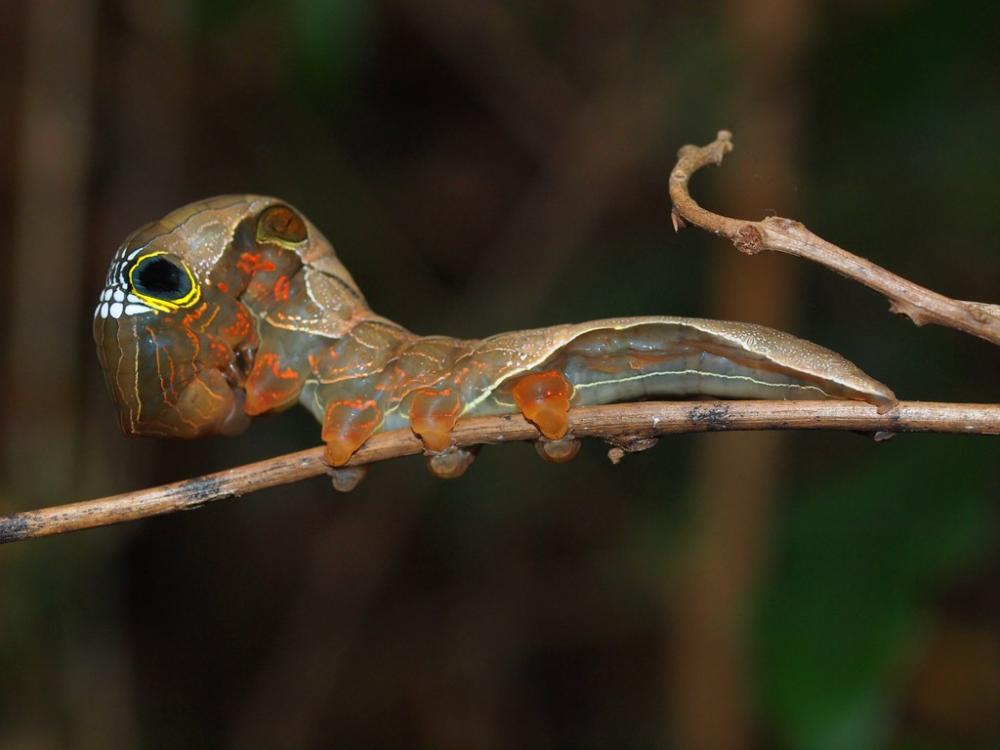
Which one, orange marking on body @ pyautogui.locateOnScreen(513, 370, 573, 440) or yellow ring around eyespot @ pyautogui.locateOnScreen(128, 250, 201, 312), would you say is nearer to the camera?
orange marking on body @ pyautogui.locateOnScreen(513, 370, 573, 440)

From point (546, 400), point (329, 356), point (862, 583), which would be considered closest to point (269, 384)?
point (329, 356)

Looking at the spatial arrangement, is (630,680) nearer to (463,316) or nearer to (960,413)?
(463,316)

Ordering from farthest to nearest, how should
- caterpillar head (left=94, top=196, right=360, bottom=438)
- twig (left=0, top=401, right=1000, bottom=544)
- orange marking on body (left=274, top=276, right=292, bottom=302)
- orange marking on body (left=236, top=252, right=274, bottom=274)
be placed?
1. orange marking on body (left=274, top=276, right=292, bottom=302)
2. orange marking on body (left=236, top=252, right=274, bottom=274)
3. caterpillar head (left=94, top=196, right=360, bottom=438)
4. twig (left=0, top=401, right=1000, bottom=544)

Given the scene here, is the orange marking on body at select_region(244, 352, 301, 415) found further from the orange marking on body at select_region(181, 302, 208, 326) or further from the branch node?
the branch node

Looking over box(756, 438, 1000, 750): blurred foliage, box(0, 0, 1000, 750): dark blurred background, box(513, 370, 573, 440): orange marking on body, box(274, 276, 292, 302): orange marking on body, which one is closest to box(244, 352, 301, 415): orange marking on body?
box(274, 276, 292, 302): orange marking on body

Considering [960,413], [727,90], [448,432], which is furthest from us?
[727,90]

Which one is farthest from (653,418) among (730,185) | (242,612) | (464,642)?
(242,612)
